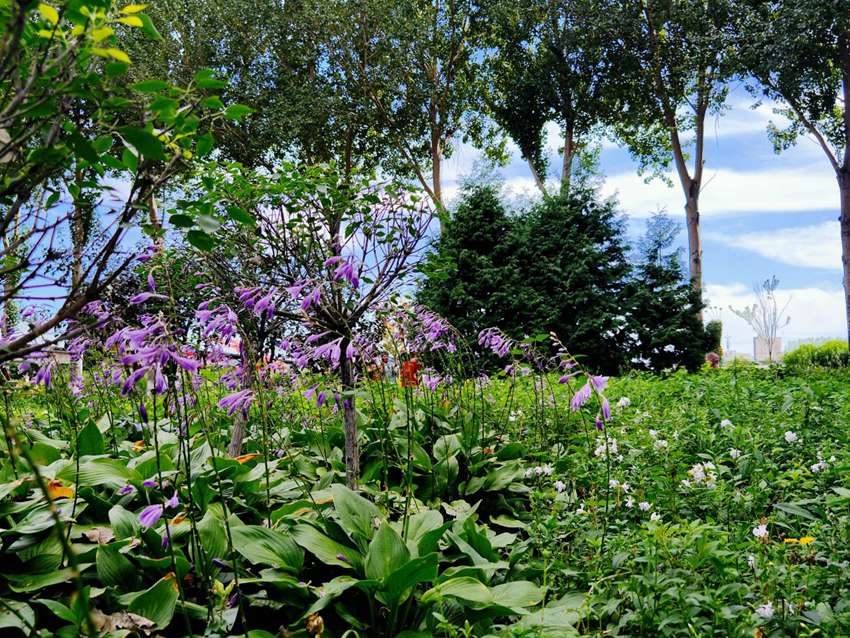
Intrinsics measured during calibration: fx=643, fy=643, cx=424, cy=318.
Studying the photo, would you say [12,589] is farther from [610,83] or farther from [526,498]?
[610,83]

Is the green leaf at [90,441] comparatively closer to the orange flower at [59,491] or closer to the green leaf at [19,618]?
the orange flower at [59,491]

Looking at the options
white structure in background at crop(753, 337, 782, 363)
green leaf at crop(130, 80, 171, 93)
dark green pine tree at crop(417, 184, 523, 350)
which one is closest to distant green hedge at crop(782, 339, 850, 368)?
white structure in background at crop(753, 337, 782, 363)

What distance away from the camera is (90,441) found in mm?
3574

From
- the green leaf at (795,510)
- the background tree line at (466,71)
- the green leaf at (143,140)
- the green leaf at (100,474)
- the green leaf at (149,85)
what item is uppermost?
the background tree line at (466,71)

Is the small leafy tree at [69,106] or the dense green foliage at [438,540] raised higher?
the small leafy tree at [69,106]

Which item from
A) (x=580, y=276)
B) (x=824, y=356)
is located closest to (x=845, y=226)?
(x=824, y=356)

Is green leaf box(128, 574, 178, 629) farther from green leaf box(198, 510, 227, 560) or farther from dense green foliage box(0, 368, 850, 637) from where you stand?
green leaf box(198, 510, 227, 560)

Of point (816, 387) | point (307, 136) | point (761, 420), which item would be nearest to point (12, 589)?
point (761, 420)

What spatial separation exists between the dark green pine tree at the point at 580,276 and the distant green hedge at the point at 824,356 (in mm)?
3656

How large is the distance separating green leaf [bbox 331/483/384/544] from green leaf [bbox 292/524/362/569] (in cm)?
8

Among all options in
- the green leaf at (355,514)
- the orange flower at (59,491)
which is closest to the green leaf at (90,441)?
the orange flower at (59,491)

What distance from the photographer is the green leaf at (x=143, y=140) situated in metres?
1.50

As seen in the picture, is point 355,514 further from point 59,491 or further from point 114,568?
point 59,491

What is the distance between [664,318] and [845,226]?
721cm
